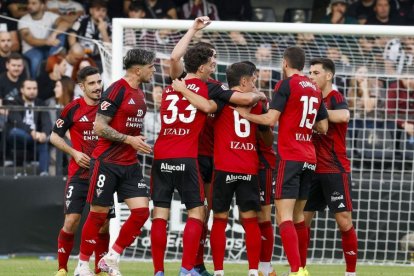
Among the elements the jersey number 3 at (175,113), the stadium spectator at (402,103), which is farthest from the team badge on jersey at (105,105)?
the stadium spectator at (402,103)

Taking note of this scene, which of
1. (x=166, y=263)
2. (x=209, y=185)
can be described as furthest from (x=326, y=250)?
(x=209, y=185)

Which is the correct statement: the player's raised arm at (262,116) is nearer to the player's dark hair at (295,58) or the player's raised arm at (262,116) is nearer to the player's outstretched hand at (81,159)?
the player's dark hair at (295,58)

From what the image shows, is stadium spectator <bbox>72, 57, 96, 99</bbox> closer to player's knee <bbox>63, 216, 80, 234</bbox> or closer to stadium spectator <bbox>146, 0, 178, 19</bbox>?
stadium spectator <bbox>146, 0, 178, 19</bbox>

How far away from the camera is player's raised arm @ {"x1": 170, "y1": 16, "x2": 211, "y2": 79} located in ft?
36.4

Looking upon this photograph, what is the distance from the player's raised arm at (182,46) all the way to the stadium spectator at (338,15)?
824cm

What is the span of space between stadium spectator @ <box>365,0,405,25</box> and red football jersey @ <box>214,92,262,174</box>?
28.1 ft

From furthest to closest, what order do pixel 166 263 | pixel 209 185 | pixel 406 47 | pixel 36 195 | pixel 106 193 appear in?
pixel 406 47, pixel 36 195, pixel 166 263, pixel 209 185, pixel 106 193

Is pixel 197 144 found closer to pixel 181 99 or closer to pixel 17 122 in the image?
pixel 181 99

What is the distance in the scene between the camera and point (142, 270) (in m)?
13.2

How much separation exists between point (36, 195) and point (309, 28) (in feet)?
15.3

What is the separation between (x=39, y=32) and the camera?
733 inches

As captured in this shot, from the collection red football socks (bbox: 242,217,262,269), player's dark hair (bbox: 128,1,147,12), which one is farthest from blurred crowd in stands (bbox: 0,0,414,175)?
red football socks (bbox: 242,217,262,269)

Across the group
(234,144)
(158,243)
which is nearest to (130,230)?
(158,243)

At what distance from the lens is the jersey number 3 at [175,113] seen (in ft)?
35.8
